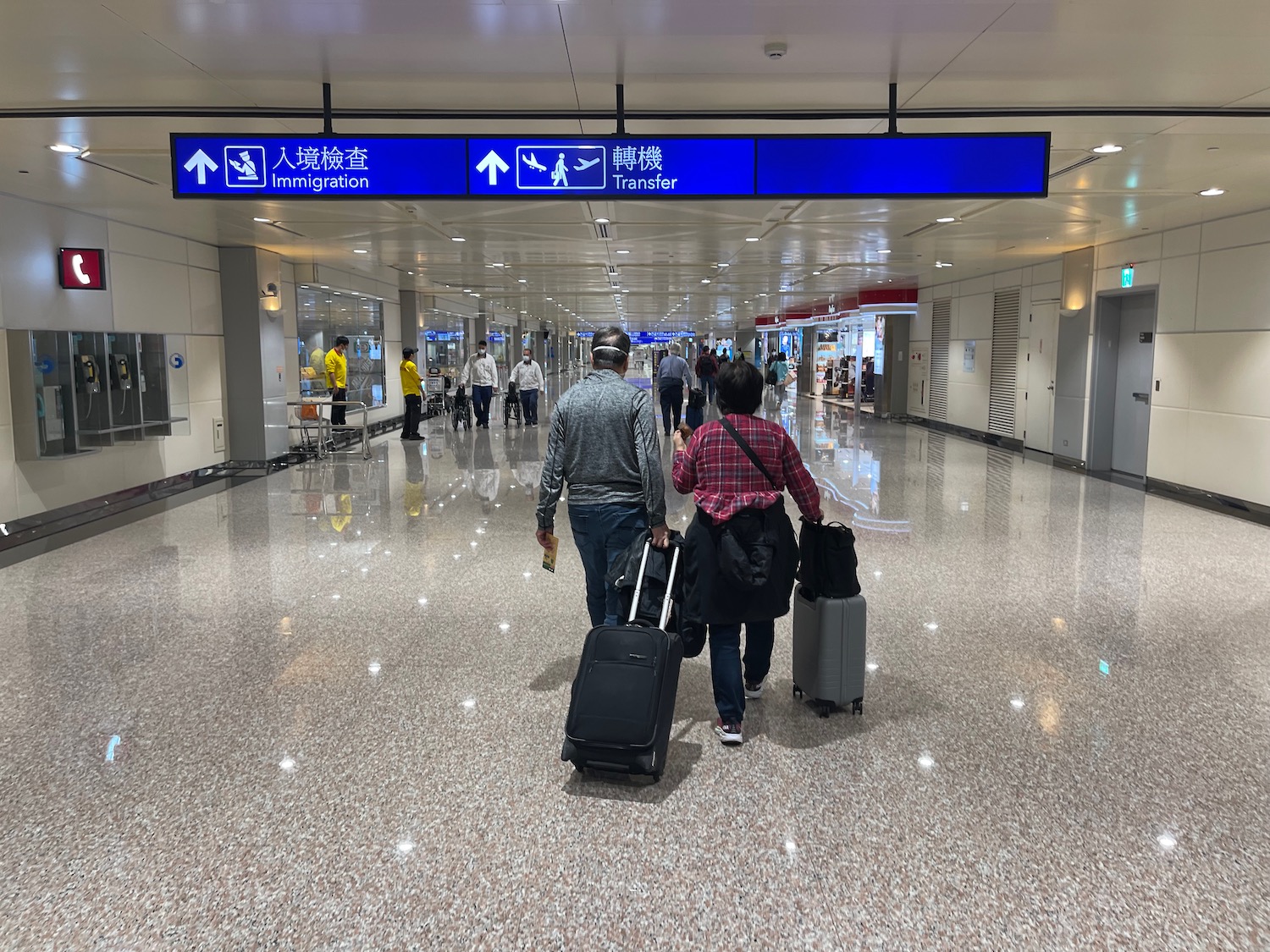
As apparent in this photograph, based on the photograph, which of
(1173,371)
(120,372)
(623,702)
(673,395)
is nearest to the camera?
(623,702)

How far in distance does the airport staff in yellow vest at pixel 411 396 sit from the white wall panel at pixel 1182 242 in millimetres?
11325

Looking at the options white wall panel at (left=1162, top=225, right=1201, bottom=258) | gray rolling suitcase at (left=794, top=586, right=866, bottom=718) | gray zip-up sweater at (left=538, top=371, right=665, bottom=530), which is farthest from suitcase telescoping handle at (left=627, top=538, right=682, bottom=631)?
white wall panel at (left=1162, top=225, right=1201, bottom=258)

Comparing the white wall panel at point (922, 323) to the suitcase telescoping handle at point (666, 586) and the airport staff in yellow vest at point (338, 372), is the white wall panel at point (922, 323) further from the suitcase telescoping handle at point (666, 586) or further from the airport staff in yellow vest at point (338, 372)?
the suitcase telescoping handle at point (666, 586)

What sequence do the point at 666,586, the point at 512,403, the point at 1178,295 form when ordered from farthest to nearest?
1. the point at 512,403
2. the point at 1178,295
3. the point at 666,586

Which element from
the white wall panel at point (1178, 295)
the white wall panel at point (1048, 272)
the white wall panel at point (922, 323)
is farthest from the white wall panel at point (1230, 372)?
the white wall panel at point (922, 323)

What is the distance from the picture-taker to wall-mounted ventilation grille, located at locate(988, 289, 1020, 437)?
14938mm

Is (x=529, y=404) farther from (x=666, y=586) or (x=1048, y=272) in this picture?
(x=666, y=586)

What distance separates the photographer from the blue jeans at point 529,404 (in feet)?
57.7

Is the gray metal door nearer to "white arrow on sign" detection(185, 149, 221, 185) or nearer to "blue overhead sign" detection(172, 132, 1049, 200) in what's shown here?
A: "blue overhead sign" detection(172, 132, 1049, 200)

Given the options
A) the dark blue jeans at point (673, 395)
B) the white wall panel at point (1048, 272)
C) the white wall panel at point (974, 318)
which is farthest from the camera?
the white wall panel at point (974, 318)

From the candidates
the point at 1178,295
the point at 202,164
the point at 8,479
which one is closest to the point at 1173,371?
the point at 1178,295

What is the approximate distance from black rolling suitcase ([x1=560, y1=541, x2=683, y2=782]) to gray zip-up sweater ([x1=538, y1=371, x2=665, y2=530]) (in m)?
0.58

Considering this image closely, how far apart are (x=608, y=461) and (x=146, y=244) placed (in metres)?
8.71

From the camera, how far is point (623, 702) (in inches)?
126
